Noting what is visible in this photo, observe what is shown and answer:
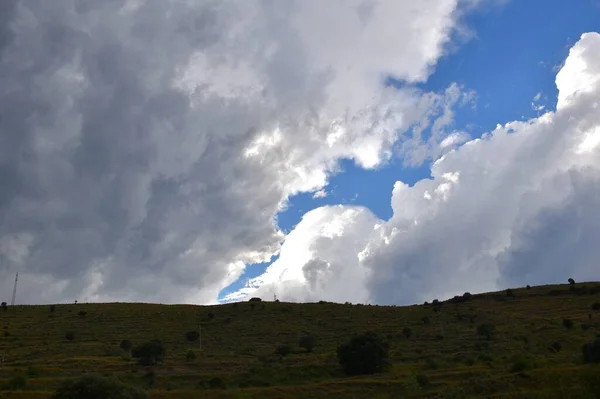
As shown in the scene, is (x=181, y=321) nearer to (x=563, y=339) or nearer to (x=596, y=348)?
(x=563, y=339)

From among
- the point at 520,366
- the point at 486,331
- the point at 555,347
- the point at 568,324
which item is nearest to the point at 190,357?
the point at 520,366

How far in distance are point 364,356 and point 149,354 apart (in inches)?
968

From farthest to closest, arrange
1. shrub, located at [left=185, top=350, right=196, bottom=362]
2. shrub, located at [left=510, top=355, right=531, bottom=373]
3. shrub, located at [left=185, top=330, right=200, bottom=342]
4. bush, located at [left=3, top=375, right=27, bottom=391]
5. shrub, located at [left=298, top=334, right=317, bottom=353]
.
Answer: shrub, located at [left=185, top=330, right=200, bottom=342], shrub, located at [left=298, top=334, right=317, bottom=353], shrub, located at [left=185, top=350, right=196, bottom=362], shrub, located at [left=510, top=355, right=531, bottom=373], bush, located at [left=3, top=375, right=27, bottom=391]

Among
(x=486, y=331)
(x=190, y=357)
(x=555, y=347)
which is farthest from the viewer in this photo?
(x=486, y=331)

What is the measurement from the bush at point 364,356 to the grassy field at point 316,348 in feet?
4.52

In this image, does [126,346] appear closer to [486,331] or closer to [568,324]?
[486,331]

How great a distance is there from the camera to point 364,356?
192 ft

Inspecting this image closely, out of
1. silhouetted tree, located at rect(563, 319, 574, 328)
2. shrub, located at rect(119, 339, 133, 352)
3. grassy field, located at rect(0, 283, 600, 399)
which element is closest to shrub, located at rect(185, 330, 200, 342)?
grassy field, located at rect(0, 283, 600, 399)

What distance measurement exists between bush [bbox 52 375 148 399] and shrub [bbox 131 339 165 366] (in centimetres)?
2267

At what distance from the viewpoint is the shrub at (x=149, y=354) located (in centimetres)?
6259

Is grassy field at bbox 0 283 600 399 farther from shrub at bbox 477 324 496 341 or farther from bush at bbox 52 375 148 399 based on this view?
bush at bbox 52 375 148 399

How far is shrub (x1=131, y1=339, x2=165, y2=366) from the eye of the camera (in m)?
62.6

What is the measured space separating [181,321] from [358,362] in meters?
50.1

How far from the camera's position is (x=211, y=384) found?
50969mm
